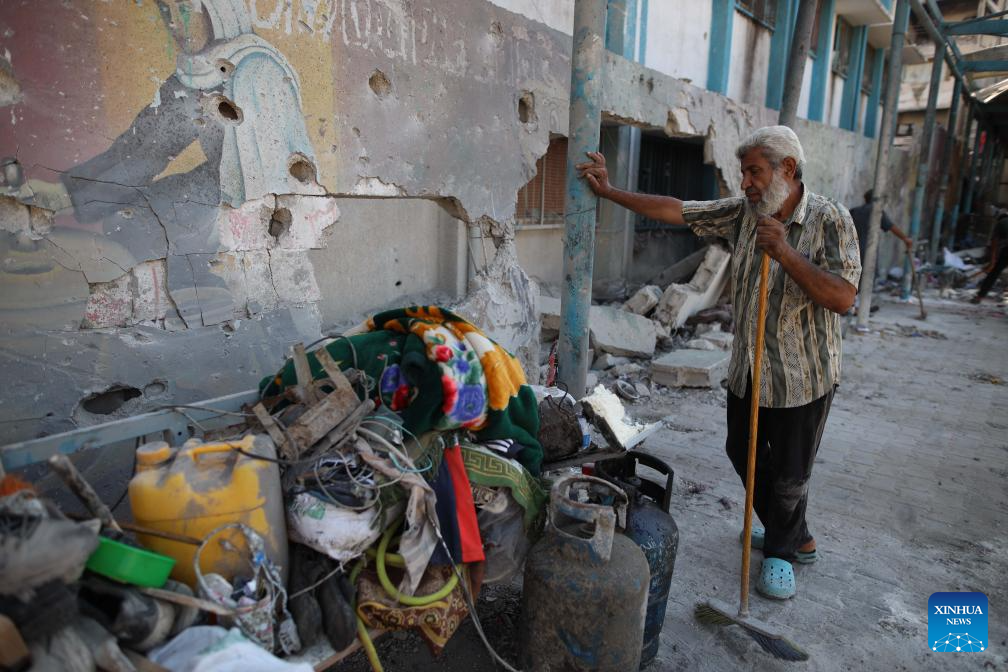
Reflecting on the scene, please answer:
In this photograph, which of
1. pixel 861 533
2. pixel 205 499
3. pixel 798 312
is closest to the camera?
pixel 205 499

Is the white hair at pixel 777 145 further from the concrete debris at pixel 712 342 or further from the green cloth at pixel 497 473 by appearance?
the concrete debris at pixel 712 342

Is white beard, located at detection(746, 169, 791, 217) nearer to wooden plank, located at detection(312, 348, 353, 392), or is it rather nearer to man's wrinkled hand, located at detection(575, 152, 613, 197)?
man's wrinkled hand, located at detection(575, 152, 613, 197)

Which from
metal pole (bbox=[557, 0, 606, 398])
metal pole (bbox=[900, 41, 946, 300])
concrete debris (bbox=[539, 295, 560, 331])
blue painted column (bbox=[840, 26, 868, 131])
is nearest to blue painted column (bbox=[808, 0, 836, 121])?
blue painted column (bbox=[840, 26, 868, 131])

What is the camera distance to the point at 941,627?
275 cm

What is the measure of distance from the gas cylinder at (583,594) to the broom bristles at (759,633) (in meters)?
0.69

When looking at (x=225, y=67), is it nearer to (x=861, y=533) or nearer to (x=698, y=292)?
(x=861, y=533)

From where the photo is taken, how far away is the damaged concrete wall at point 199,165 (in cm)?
230

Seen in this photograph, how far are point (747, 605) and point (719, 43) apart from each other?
7.03 meters

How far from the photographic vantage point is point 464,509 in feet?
7.11

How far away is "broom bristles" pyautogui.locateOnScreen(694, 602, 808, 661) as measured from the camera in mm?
2531

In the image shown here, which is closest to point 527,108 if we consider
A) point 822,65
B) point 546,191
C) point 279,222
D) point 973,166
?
point 279,222

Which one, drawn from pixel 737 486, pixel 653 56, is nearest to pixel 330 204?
pixel 737 486

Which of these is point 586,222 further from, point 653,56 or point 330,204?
point 653,56

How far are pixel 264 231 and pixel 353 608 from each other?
1.89 metres
